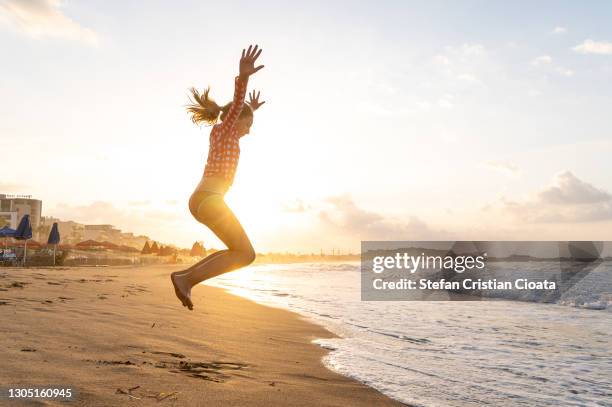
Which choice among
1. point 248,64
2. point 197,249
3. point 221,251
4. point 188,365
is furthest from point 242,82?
point 197,249

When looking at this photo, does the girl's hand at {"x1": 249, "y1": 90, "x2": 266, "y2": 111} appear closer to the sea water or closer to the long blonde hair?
the long blonde hair

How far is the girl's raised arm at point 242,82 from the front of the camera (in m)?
3.54

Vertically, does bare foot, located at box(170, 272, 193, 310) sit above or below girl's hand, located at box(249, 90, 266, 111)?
below

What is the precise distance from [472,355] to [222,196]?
539cm

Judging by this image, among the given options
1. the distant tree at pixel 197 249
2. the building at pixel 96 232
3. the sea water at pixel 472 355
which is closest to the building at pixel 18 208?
the building at pixel 96 232

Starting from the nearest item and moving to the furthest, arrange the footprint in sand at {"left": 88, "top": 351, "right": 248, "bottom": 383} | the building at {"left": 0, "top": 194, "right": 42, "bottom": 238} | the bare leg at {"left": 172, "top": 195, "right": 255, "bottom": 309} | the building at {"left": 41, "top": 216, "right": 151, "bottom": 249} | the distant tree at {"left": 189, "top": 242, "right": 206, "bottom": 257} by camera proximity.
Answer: the bare leg at {"left": 172, "top": 195, "right": 255, "bottom": 309} < the footprint in sand at {"left": 88, "top": 351, "right": 248, "bottom": 383} < the distant tree at {"left": 189, "top": 242, "right": 206, "bottom": 257} < the building at {"left": 0, "top": 194, "right": 42, "bottom": 238} < the building at {"left": 41, "top": 216, "right": 151, "bottom": 249}

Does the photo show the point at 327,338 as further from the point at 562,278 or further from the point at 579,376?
the point at 562,278

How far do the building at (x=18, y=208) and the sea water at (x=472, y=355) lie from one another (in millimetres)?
120452

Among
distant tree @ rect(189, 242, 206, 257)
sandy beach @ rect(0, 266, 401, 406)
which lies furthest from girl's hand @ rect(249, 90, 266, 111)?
distant tree @ rect(189, 242, 206, 257)

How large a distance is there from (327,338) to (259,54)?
19.7ft

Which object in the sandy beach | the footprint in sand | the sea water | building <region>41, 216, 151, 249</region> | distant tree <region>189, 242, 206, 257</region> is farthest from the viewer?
building <region>41, 216, 151, 249</region>

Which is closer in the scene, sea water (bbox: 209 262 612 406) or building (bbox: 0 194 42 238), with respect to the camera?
sea water (bbox: 209 262 612 406)

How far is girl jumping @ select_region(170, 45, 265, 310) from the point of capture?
3514 millimetres

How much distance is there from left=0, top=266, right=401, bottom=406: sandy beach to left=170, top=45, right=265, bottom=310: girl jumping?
2.99ft
